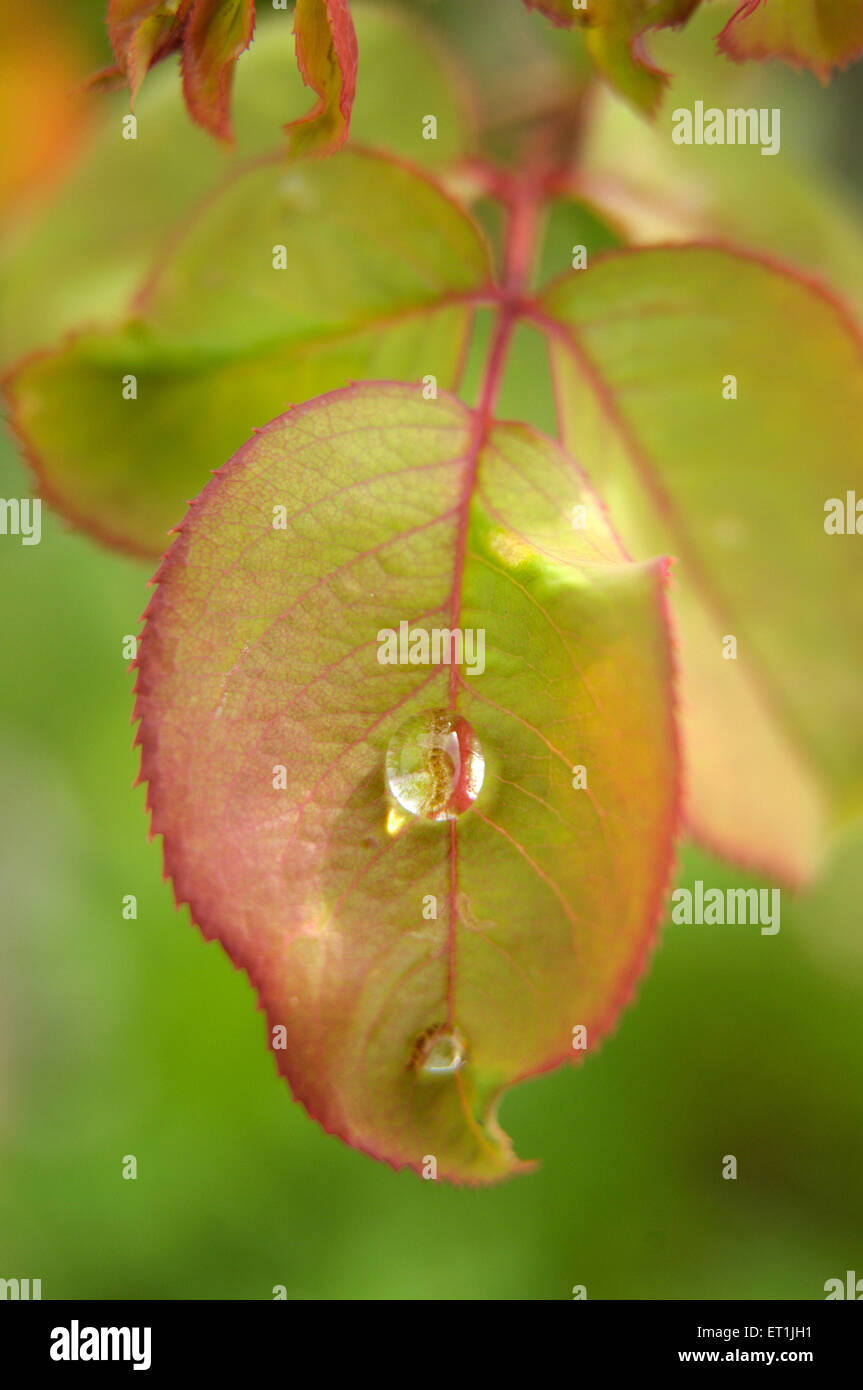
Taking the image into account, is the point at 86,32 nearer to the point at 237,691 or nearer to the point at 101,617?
the point at 101,617

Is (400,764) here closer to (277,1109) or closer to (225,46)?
(225,46)

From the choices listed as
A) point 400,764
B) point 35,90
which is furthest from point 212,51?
point 35,90

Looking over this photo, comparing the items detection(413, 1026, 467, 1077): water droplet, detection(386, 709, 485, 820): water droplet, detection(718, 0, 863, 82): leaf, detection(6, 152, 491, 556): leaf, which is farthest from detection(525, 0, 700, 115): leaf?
detection(413, 1026, 467, 1077): water droplet

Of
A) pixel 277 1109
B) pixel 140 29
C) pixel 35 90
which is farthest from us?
pixel 277 1109

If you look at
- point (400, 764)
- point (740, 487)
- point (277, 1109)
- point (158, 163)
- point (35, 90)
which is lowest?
point (277, 1109)

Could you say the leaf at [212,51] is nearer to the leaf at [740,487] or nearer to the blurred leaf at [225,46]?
the blurred leaf at [225,46]

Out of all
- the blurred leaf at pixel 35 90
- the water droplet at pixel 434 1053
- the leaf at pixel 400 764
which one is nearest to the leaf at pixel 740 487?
the leaf at pixel 400 764
